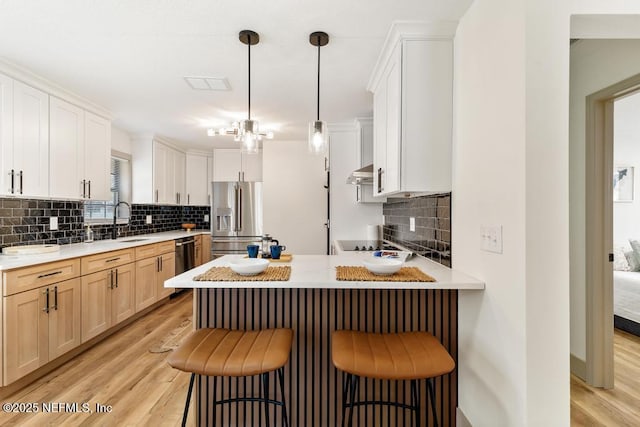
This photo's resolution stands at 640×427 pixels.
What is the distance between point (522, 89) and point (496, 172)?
0.35 metres

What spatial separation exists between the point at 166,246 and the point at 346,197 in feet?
8.14

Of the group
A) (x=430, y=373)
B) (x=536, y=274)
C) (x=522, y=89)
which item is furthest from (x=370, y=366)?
(x=522, y=89)

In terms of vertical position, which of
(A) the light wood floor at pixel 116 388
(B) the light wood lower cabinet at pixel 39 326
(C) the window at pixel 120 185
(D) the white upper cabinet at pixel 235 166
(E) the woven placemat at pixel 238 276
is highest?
(D) the white upper cabinet at pixel 235 166

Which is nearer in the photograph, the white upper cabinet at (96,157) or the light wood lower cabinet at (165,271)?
the white upper cabinet at (96,157)

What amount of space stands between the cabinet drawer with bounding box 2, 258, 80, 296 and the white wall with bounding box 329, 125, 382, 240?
8.56 ft

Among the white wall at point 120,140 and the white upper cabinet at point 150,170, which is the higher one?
the white wall at point 120,140

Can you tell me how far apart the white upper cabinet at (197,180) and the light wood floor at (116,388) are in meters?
2.79

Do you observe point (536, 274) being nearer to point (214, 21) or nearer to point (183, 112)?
point (214, 21)

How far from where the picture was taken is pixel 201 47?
2.11 m

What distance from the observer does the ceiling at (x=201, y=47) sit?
67.7 inches

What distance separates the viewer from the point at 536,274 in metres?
1.25

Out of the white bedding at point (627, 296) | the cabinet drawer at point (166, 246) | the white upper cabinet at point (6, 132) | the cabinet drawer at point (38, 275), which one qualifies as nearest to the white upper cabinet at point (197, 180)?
the cabinet drawer at point (166, 246)

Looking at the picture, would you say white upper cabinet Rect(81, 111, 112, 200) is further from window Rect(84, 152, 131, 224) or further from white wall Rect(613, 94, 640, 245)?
white wall Rect(613, 94, 640, 245)

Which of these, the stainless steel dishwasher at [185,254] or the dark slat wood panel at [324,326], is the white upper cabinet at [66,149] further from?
the dark slat wood panel at [324,326]
